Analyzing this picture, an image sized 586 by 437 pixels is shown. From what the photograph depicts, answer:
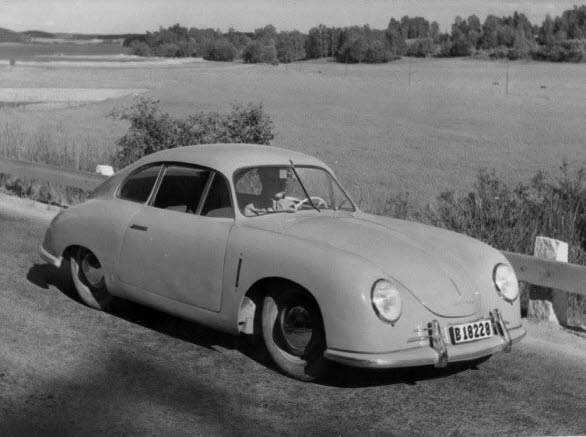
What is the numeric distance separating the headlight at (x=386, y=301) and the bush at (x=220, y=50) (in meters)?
132

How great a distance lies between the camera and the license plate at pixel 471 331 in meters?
5.82

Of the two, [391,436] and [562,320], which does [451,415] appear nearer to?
[391,436]

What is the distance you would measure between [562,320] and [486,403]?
2438 mm

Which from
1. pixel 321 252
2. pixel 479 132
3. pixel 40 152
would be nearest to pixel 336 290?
pixel 321 252

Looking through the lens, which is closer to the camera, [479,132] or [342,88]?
[479,132]

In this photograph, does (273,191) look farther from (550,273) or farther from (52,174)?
(52,174)

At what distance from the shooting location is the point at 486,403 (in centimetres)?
586

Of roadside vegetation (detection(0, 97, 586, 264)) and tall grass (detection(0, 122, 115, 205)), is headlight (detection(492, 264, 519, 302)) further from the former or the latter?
tall grass (detection(0, 122, 115, 205))

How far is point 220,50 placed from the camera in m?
138

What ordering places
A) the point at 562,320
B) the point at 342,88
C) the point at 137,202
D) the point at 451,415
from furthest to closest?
the point at 342,88 → the point at 562,320 → the point at 137,202 → the point at 451,415

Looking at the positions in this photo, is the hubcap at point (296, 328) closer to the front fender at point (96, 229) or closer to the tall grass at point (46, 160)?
the front fender at point (96, 229)

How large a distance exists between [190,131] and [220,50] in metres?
125

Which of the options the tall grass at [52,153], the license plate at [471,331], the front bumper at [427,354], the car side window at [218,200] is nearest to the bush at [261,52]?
the tall grass at [52,153]

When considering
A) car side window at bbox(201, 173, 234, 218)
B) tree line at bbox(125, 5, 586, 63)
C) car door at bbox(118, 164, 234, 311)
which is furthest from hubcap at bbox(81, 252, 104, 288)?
tree line at bbox(125, 5, 586, 63)
